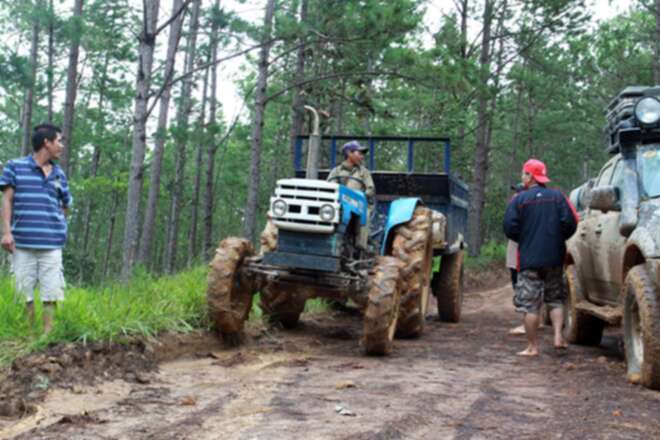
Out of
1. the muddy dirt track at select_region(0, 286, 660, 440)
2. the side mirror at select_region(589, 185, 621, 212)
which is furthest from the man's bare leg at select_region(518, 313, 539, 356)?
the side mirror at select_region(589, 185, 621, 212)

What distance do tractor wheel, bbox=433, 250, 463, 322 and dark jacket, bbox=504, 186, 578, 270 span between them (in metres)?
2.55

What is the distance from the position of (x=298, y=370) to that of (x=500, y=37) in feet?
53.4

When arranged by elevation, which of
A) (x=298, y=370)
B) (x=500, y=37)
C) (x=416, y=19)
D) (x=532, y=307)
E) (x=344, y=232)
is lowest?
(x=298, y=370)

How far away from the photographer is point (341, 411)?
14.0 feet

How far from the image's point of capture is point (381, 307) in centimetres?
620

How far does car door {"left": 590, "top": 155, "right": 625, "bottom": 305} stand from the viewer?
6457 millimetres

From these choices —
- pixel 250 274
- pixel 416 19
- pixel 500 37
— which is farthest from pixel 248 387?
pixel 500 37

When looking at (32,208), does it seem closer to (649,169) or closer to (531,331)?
(531,331)

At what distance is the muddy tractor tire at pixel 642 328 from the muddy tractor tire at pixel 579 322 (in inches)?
73.7

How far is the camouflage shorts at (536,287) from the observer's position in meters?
6.96

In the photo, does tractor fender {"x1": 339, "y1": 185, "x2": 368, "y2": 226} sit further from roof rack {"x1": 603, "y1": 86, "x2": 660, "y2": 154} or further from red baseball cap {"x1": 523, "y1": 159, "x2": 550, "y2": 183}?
roof rack {"x1": 603, "y1": 86, "x2": 660, "y2": 154}

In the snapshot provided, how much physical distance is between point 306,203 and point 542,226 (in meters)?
2.44

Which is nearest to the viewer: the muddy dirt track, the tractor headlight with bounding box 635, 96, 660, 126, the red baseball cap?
the muddy dirt track

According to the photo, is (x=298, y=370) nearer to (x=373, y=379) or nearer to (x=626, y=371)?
(x=373, y=379)
